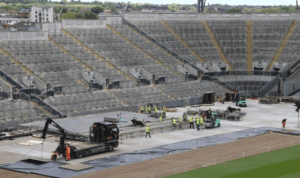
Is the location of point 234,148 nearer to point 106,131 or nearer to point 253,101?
point 106,131

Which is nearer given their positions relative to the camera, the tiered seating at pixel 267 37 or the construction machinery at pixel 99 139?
the construction machinery at pixel 99 139

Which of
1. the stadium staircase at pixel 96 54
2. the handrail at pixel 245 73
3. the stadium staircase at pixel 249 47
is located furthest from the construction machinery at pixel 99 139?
the stadium staircase at pixel 249 47

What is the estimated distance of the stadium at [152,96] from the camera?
38.4 m

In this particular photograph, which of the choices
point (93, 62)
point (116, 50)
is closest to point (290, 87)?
point (116, 50)

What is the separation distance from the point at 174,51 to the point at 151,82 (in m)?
12.8

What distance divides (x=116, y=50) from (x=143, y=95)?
11315mm

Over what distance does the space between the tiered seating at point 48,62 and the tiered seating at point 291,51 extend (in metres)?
33.7

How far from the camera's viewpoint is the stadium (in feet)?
126

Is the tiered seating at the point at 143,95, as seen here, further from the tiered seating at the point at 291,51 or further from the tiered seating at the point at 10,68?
the tiered seating at the point at 291,51

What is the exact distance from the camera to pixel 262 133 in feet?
164

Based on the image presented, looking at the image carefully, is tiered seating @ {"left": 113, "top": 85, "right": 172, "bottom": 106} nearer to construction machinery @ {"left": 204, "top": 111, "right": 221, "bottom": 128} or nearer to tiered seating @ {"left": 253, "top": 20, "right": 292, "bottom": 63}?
construction machinery @ {"left": 204, "top": 111, "right": 221, "bottom": 128}

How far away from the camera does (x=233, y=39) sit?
89000 mm

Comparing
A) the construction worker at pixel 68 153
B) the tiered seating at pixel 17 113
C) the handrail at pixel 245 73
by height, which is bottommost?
the construction worker at pixel 68 153

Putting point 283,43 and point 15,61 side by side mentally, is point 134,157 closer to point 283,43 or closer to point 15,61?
point 15,61
